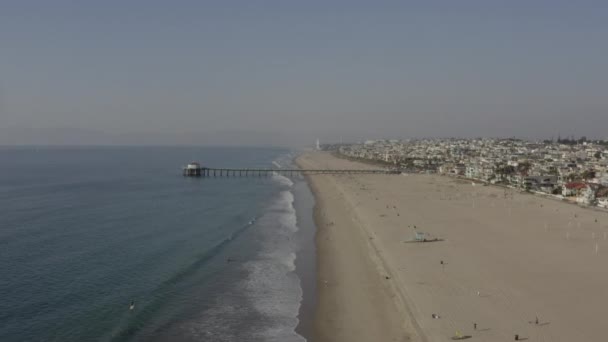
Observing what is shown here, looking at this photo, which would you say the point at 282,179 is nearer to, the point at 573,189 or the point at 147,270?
the point at 573,189

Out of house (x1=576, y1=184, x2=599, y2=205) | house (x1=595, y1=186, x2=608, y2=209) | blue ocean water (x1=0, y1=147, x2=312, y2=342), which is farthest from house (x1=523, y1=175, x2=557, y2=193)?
blue ocean water (x1=0, y1=147, x2=312, y2=342)

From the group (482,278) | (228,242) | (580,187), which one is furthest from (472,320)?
(580,187)

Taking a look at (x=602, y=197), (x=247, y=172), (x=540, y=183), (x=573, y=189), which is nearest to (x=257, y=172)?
(x=247, y=172)

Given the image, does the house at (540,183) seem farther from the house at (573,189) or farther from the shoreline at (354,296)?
the shoreline at (354,296)

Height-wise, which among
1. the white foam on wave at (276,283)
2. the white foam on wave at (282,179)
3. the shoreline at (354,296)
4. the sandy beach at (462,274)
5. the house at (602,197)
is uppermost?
the house at (602,197)

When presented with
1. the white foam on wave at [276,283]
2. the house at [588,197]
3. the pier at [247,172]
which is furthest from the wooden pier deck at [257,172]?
the white foam on wave at [276,283]

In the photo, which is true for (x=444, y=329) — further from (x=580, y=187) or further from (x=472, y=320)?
(x=580, y=187)

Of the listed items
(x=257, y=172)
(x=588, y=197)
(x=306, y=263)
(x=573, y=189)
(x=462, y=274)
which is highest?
(x=573, y=189)
